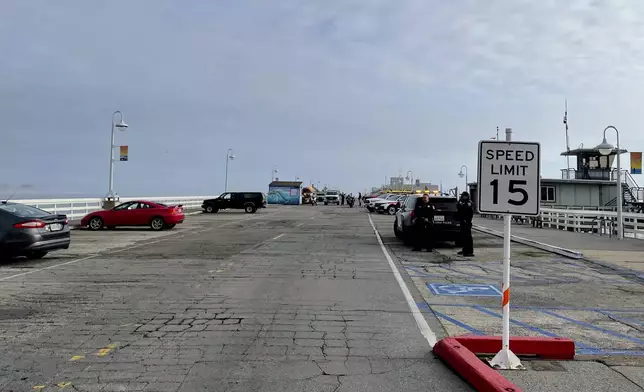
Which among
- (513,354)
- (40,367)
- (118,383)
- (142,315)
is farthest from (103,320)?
(513,354)

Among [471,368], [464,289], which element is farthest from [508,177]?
[464,289]

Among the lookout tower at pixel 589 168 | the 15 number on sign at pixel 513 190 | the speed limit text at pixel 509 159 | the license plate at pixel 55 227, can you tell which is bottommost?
Result: the license plate at pixel 55 227

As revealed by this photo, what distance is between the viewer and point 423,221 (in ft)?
49.9

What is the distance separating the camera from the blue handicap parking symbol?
351 inches

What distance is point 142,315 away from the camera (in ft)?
23.4

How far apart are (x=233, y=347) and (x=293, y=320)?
1.38 m

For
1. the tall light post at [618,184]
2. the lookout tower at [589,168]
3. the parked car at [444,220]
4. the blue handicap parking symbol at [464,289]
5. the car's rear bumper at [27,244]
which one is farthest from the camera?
the lookout tower at [589,168]

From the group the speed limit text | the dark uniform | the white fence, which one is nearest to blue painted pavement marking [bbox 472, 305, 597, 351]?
the speed limit text

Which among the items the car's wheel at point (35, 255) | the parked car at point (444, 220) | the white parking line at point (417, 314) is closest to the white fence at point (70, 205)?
the car's wheel at point (35, 255)

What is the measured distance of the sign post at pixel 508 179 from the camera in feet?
17.7

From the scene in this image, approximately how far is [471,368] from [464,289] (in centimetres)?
482

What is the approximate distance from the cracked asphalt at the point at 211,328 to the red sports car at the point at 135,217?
11.0 metres

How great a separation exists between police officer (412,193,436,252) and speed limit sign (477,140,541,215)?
9817 mm

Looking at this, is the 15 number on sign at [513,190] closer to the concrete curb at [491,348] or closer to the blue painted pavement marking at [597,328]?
the concrete curb at [491,348]
